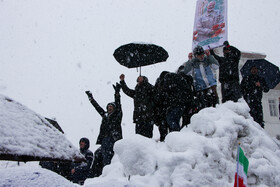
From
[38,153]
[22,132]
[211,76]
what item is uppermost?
[211,76]

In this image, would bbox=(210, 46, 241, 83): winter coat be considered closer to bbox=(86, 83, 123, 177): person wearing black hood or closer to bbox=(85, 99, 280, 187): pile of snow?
bbox=(85, 99, 280, 187): pile of snow

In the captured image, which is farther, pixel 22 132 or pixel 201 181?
pixel 201 181

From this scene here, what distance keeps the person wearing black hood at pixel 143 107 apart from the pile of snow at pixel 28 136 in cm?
433

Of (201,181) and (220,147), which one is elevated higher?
(220,147)

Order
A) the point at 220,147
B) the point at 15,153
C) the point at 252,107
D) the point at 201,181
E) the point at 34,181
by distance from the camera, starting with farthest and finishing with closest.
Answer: the point at 252,107 → the point at 220,147 → the point at 201,181 → the point at 34,181 → the point at 15,153

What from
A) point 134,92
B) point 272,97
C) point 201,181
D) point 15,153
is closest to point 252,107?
point 134,92

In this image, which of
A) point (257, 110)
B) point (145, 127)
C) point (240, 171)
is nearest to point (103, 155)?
point (145, 127)

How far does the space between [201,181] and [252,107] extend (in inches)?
151

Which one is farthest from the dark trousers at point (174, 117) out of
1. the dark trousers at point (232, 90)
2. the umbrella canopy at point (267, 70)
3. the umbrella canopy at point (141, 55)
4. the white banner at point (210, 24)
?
the umbrella canopy at point (267, 70)

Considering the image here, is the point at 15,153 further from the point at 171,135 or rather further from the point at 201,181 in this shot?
the point at 171,135

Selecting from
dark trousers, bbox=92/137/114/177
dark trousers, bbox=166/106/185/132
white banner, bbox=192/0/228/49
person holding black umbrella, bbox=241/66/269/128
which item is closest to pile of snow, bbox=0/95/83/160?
dark trousers, bbox=166/106/185/132

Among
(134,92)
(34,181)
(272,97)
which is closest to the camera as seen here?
(34,181)

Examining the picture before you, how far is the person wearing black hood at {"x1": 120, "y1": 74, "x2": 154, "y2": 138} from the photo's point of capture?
585cm

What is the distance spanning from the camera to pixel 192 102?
582cm
